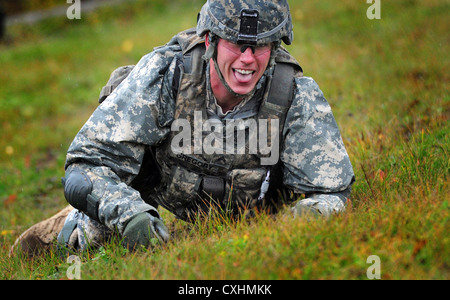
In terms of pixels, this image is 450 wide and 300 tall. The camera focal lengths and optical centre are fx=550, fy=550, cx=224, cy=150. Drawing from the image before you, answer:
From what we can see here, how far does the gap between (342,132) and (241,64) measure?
2.36 m

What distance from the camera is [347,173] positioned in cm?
375

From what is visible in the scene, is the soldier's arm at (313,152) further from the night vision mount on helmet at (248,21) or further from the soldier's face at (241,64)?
the night vision mount on helmet at (248,21)

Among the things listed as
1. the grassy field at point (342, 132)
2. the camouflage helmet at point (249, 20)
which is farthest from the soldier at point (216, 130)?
the grassy field at point (342, 132)

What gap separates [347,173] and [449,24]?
21.6 ft

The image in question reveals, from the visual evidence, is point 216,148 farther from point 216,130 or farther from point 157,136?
point 157,136

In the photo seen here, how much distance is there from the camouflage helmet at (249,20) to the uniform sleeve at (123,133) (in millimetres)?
540

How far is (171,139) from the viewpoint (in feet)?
12.8

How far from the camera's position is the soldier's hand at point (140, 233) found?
3.36 m

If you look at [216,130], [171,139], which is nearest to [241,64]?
[216,130]

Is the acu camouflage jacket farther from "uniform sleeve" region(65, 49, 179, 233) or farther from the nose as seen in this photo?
the nose

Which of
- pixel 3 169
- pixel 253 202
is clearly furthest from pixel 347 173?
pixel 3 169

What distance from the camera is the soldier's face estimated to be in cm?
365

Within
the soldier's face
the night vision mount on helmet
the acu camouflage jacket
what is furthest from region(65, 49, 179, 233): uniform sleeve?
the night vision mount on helmet
